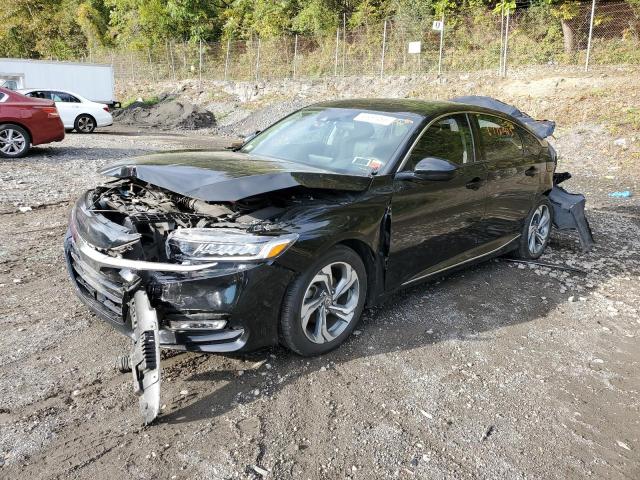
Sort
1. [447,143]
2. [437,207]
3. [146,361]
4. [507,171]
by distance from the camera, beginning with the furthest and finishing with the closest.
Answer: [507,171], [447,143], [437,207], [146,361]

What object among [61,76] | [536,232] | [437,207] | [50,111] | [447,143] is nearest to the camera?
[437,207]

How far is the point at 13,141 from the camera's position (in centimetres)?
1119

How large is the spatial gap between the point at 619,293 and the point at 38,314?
5.18 meters

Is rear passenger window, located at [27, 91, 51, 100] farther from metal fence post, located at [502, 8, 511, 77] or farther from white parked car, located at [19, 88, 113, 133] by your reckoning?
metal fence post, located at [502, 8, 511, 77]

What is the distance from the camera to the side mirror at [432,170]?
401 centimetres

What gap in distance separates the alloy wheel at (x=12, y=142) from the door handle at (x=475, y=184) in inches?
396

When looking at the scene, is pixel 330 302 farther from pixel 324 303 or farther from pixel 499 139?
pixel 499 139

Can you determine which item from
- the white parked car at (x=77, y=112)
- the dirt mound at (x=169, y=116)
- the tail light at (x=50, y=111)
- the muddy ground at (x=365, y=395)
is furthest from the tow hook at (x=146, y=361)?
the dirt mound at (x=169, y=116)

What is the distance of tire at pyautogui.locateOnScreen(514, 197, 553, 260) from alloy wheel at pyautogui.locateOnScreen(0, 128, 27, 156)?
1013 centimetres

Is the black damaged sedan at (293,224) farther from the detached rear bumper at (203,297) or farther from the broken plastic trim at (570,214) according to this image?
the broken plastic trim at (570,214)

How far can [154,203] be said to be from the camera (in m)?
3.67

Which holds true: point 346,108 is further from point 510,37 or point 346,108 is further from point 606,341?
point 510,37

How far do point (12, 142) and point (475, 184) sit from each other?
1013 cm

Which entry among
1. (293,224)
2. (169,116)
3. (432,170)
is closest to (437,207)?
(432,170)
